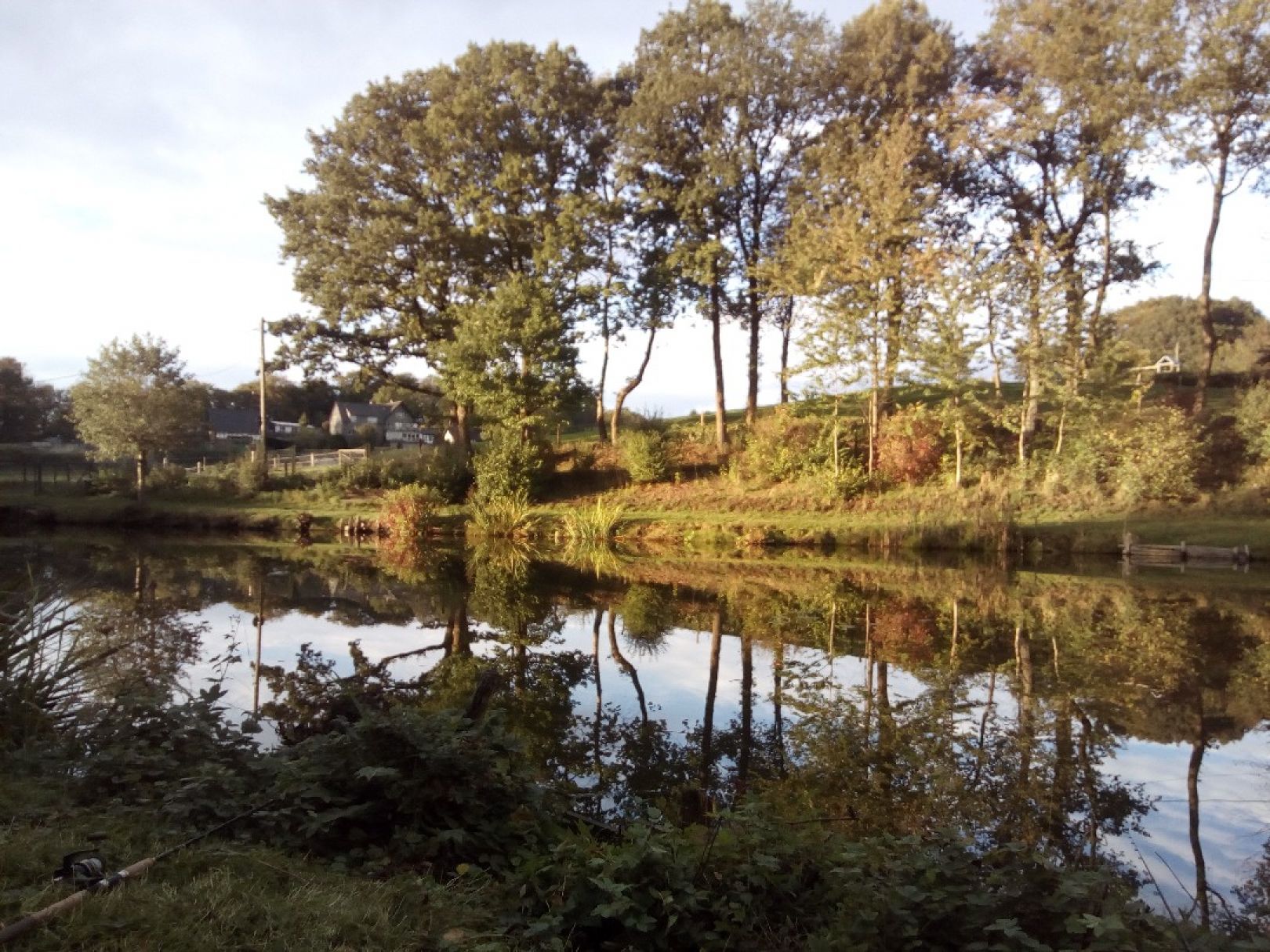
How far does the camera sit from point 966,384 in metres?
26.2

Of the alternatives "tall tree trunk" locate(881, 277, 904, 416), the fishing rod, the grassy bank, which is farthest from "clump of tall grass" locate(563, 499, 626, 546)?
the fishing rod

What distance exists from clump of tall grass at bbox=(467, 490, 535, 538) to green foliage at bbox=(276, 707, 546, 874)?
70.6 ft

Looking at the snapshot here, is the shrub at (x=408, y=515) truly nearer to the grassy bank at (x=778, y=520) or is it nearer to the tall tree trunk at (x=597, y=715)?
the grassy bank at (x=778, y=520)

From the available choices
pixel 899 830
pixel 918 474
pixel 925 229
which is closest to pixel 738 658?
pixel 899 830

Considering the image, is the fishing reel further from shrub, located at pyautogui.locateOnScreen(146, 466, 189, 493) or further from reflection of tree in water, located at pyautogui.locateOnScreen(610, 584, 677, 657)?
shrub, located at pyautogui.locateOnScreen(146, 466, 189, 493)

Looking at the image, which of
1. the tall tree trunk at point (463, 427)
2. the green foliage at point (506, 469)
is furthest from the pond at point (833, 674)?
the tall tree trunk at point (463, 427)

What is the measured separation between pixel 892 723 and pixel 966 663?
2880 mm

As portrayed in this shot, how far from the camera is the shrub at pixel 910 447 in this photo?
26.3 metres

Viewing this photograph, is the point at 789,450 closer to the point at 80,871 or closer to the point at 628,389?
the point at 628,389

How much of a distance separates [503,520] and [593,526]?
9.84 ft

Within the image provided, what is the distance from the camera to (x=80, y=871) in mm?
3057

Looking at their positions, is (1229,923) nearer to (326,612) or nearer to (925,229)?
(326,612)

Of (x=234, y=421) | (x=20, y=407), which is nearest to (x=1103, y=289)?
(x=234, y=421)

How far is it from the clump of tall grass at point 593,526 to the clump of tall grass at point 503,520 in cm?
132
